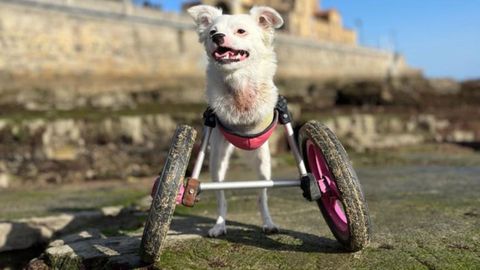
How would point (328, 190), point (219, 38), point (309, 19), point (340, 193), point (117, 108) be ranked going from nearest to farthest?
point (340, 193) → point (219, 38) → point (328, 190) → point (117, 108) → point (309, 19)

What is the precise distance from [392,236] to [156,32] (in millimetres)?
30277

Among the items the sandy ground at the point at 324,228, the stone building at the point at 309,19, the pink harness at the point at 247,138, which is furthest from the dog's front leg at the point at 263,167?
the stone building at the point at 309,19

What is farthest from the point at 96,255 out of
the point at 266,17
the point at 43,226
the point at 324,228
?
the point at 266,17

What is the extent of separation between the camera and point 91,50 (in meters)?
27.1

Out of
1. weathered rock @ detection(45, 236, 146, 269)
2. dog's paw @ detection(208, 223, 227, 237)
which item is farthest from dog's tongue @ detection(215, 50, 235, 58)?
weathered rock @ detection(45, 236, 146, 269)

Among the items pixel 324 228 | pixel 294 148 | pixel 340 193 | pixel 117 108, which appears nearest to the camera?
pixel 340 193

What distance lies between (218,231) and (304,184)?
0.84m

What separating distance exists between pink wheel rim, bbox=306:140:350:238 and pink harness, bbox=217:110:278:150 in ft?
1.11

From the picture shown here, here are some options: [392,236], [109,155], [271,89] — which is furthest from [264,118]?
[109,155]

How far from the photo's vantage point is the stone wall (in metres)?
23.0

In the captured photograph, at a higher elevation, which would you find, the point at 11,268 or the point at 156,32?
the point at 156,32

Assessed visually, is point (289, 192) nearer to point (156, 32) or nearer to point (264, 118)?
point (264, 118)

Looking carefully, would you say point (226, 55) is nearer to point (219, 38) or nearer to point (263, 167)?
point (219, 38)

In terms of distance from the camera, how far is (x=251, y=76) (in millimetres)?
3600
